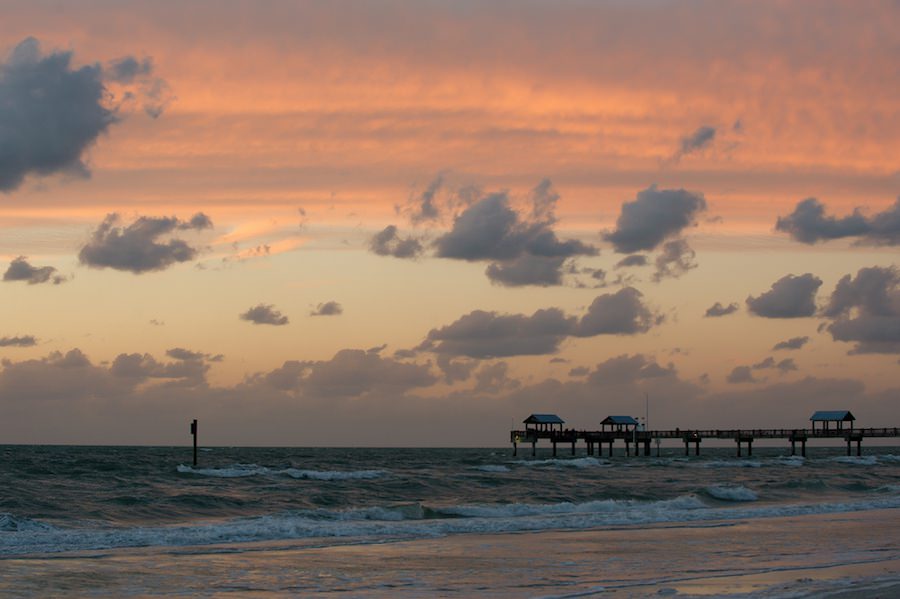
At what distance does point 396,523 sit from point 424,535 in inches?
137

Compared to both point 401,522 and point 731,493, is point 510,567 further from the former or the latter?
point 731,493

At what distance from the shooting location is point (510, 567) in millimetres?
26234

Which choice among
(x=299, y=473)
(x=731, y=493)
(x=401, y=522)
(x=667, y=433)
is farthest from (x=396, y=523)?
(x=667, y=433)

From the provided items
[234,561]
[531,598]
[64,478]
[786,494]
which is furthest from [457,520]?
[64,478]

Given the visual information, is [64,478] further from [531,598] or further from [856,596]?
[856,596]

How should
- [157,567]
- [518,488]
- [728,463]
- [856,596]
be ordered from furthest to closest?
[728,463]
[518,488]
[157,567]
[856,596]

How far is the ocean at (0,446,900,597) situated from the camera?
23678 mm

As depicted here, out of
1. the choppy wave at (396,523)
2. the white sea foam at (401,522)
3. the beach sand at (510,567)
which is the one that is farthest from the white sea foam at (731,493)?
the beach sand at (510,567)

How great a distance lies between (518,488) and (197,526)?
22571 millimetres

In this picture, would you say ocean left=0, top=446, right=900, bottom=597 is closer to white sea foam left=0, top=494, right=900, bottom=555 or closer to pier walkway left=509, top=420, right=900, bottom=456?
white sea foam left=0, top=494, right=900, bottom=555

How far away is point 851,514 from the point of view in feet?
143

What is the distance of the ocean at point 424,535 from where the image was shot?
23678 mm

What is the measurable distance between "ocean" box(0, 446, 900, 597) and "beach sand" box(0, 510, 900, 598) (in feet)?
0.22

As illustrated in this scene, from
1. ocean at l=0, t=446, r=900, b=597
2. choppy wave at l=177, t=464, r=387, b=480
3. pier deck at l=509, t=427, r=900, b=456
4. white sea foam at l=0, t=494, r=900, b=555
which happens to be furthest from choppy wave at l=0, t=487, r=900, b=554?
pier deck at l=509, t=427, r=900, b=456
